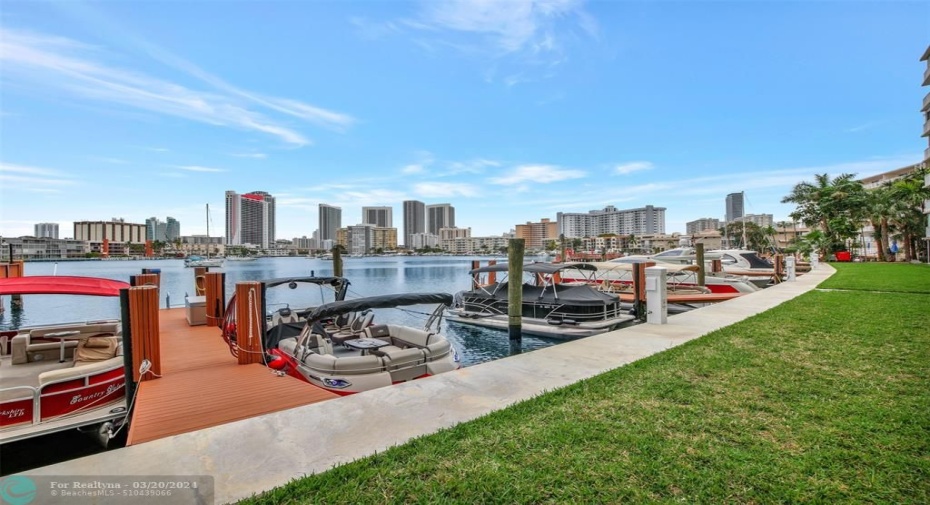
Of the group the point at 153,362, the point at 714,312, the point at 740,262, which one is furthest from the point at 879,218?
the point at 153,362

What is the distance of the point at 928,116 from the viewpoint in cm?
3488

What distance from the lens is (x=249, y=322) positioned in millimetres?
8047

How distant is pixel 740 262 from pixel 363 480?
112 feet

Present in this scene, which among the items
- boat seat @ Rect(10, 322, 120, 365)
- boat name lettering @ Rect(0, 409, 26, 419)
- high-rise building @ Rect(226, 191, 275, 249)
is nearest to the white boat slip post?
boat name lettering @ Rect(0, 409, 26, 419)

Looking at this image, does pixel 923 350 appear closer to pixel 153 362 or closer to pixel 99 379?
pixel 153 362

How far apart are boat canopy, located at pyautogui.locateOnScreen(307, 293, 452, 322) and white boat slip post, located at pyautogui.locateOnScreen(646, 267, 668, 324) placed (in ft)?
17.0

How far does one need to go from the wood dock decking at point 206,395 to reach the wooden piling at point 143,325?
0.37m

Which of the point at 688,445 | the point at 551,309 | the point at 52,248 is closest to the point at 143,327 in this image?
the point at 688,445

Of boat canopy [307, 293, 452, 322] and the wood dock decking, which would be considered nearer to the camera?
the wood dock decking

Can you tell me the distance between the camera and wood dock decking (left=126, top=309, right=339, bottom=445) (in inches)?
194

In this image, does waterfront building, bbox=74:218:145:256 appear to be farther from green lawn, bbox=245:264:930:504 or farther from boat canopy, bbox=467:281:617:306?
green lawn, bbox=245:264:930:504

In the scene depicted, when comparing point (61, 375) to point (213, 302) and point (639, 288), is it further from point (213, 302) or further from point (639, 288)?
point (639, 288)

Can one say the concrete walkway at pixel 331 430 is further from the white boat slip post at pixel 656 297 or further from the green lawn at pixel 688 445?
the white boat slip post at pixel 656 297

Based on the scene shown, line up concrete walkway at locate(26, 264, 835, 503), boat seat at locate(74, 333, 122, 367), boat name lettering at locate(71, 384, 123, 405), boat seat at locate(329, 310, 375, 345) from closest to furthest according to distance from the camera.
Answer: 1. concrete walkway at locate(26, 264, 835, 503)
2. boat name lettering at locate(71, 384, 123, 405)
3. boat seat at locate(74, 333, 122, 367)
4. boat seat at locate(329, 310, 375, 345)
